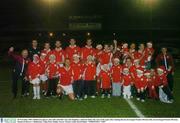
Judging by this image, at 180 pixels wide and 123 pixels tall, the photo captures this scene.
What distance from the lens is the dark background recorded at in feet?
90.3

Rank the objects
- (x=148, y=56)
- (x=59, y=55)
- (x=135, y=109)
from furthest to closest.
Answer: (x=148, y=56), (x=59, y=55), (x=135, y=109)

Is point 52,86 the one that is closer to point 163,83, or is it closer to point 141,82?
point 141,82

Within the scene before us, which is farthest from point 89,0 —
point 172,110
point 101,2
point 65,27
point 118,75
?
point 172,110

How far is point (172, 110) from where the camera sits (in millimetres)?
10875

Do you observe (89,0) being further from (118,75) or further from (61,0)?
(118,75)

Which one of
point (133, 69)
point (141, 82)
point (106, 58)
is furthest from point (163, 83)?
point (106, 58)

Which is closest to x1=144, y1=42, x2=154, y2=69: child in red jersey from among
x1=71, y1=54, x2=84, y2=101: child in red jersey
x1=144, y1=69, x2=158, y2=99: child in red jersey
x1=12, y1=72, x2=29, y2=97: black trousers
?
x1=144, y1=69, x2=158, y2=99: child in red jersey

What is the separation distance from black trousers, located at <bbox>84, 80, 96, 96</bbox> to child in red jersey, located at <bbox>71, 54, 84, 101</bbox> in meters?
0.13

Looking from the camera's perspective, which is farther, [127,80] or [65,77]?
[127,80]

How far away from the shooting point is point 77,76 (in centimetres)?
1241

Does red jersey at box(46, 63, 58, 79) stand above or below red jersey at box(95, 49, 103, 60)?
below

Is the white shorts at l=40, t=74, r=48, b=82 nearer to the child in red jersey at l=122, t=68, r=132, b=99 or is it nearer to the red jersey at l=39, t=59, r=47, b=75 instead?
the red jersey at l=39, t=59, r=47, b=75

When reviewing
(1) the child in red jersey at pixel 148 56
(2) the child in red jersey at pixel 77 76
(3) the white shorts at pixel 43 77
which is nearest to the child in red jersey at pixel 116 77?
(2) the child in red jersey at pixel 77 76

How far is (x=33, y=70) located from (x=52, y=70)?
0.56m
